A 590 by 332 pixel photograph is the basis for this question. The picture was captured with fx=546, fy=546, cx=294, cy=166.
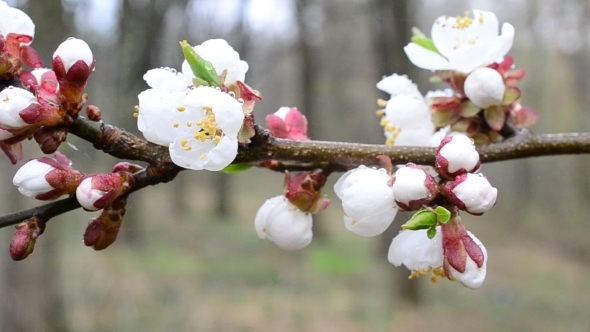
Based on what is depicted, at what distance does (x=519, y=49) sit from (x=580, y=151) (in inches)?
522

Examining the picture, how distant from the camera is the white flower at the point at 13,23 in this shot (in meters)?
0.79

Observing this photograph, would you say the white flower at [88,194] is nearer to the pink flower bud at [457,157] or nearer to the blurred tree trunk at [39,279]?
the pink flower bud at [457,157]

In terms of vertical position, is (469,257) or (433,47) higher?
(433,47)

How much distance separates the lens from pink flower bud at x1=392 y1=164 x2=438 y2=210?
2.34 feet

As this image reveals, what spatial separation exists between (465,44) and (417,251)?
1.55ft

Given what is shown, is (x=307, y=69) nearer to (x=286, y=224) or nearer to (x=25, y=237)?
(x=286, y=224)

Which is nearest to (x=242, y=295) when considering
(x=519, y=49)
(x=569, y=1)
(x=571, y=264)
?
(x=571, y=264)

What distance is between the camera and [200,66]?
2.32ft

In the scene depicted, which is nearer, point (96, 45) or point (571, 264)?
point (96, 45)

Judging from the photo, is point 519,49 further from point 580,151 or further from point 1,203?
point 580,151

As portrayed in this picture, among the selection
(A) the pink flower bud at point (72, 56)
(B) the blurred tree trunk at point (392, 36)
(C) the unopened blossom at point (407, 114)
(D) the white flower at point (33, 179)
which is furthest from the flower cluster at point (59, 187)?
(B) the blurred tree trunk at point (392, 36)

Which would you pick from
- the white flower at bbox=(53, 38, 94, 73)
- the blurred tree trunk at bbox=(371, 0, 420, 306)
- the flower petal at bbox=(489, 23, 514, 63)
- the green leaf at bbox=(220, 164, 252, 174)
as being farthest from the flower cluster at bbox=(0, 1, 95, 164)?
the blurred tree trunk at bbox=(371, 0, 420, 306)

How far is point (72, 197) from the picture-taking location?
0.76 metres

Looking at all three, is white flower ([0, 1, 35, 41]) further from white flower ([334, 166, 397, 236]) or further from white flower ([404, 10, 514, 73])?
white flower ([404, 10, 514, 73])
